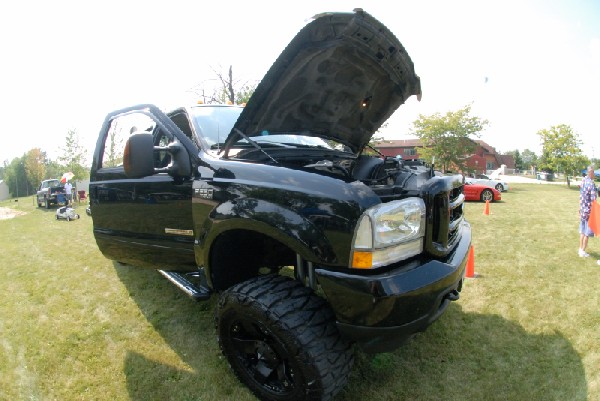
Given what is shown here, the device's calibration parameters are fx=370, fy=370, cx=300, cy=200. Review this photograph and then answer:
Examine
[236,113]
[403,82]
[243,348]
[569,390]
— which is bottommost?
[569,390]

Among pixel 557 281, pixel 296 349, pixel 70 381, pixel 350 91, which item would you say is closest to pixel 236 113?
pixel 350 91

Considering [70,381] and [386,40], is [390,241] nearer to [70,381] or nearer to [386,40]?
[386,40]

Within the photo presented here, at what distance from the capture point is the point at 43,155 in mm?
62844

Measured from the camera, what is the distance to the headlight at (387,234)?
1.91 meters

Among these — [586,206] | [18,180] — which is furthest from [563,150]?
[18,180]

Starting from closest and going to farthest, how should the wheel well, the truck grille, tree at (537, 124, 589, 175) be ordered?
the truck grille
the wheel well
tree at (537, 124, 589, 175)

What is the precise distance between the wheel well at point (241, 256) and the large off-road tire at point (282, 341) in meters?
0.32

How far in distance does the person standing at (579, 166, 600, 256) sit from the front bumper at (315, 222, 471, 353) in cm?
546

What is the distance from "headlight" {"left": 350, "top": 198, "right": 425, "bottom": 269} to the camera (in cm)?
191

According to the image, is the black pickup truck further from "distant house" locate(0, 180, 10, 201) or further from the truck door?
"distant house" locate(0, 180, 10, 201)

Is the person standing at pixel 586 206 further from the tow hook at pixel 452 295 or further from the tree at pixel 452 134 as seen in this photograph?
the tree at pixel 452 134

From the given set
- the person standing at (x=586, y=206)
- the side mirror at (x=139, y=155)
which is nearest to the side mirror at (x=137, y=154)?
the side mirror at (x=139, y=155)

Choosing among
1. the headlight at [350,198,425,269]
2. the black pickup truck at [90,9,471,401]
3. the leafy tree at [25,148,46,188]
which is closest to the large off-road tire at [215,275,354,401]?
the black pickup truck at [90,9,471,401]

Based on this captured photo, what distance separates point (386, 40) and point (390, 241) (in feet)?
5.07
